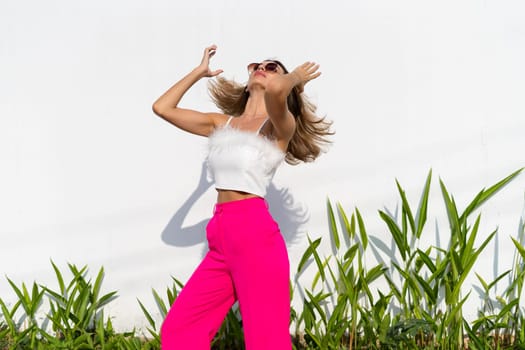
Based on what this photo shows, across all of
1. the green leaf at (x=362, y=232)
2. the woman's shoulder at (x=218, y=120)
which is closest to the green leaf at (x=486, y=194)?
the green leaf at (x=362, y=232)

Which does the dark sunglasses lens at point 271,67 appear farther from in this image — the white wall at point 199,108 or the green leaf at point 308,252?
the green leaf at point 308,252

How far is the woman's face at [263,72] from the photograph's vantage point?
1890mm

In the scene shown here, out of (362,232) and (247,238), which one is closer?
(247,238)

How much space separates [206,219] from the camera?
2.49 meters

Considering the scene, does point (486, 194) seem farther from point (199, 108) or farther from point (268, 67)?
point (199, 108)

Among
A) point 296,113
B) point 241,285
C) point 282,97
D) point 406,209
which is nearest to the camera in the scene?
point 282,97

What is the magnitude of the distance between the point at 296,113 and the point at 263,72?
203 millimetres

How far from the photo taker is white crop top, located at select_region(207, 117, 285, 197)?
174 cm

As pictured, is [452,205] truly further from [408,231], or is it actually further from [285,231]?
[285,231]

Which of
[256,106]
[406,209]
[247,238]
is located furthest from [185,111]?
[406,209]

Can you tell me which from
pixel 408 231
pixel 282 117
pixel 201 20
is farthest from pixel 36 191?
pixel 408 231

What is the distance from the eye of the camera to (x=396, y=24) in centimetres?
239

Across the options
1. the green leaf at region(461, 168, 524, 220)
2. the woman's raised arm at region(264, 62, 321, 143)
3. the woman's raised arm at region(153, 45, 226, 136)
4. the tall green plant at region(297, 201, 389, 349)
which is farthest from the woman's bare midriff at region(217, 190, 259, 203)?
the green leaf at region(461, 168, 524, 220)

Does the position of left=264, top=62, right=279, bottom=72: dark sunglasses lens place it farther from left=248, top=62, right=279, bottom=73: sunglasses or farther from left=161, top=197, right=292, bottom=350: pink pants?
Result: left=161, top=197, right=292, bottom=350: pink pants
